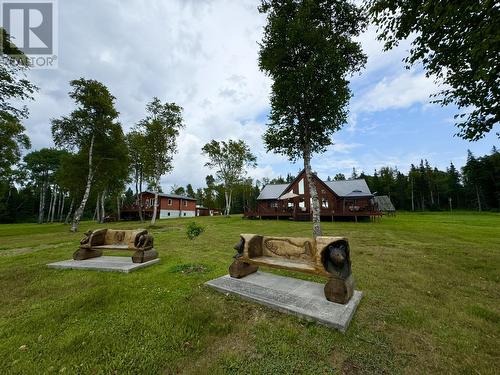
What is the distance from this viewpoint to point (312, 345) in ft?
9.15

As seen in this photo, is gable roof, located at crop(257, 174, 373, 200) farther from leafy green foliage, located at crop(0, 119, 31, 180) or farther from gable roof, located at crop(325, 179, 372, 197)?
leafy green foliage, located at crop(0, 119, 31, 180)

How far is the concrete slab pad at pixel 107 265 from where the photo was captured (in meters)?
5.78

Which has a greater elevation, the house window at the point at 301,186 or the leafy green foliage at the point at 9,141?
the leafy green foliage at the point at 9,141

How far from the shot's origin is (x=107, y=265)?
609cm

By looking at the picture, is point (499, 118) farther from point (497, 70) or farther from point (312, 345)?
point (312, 345)

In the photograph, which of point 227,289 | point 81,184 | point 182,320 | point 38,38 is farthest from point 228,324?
point 81,184

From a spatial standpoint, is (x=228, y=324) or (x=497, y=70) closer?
(x=228, y=324)

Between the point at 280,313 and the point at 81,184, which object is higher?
the point at 81,184

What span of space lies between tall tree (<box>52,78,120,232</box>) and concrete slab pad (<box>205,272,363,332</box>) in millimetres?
17531

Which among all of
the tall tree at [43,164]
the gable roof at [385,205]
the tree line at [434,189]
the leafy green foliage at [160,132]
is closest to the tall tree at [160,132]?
the leafy green foliage at [160,132]

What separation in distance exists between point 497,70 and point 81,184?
2871 centimetres

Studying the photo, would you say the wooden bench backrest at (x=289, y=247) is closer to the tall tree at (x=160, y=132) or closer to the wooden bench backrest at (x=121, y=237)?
the wooden bench backrest at (x=121, y=237)

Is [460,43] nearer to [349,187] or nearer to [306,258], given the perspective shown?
[306,258]

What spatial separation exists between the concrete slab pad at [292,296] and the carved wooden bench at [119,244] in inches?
111
